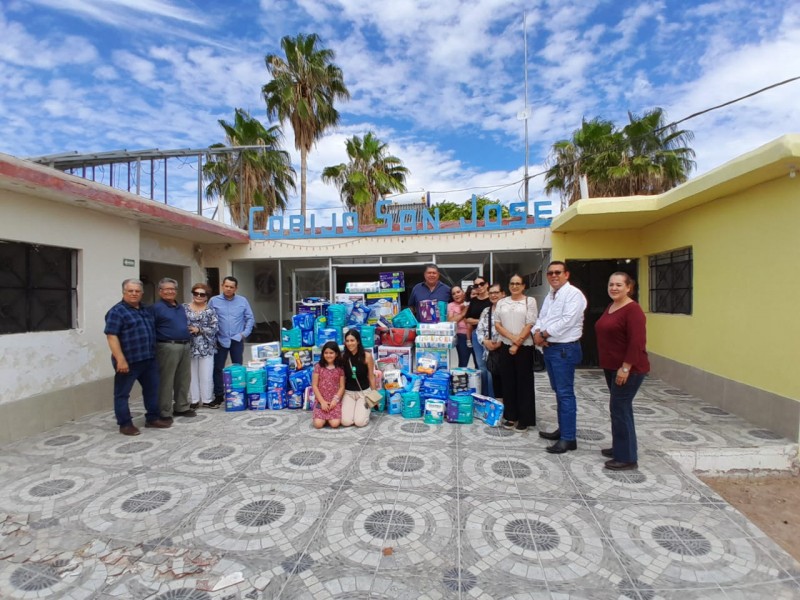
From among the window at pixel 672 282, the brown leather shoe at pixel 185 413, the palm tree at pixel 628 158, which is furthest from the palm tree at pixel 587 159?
the brown leather shoe at pixel 185 413

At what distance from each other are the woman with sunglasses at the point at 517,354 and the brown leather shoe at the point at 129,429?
148 inches

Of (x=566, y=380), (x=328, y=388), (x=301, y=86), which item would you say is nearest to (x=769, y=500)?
(x=566, y=380)

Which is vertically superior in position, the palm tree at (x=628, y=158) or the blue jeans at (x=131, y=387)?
the palm tree at (x=628, y=158)

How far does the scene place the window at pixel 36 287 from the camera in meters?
4.16

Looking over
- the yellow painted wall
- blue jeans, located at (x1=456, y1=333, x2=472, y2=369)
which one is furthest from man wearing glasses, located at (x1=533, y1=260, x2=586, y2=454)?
the yellow painted wall

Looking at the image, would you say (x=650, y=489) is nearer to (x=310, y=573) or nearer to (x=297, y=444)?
(x=310, y=573)

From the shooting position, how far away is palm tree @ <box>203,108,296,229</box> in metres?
14.3

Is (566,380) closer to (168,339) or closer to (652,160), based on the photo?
(168,339)

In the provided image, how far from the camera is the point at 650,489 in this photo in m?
2.87

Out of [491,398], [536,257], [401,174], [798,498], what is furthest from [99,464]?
[401,174]

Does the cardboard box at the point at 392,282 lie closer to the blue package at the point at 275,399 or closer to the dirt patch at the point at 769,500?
the blue package at the point at 275,399

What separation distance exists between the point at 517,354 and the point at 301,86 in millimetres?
13684

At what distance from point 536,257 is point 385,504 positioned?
19.8 ft

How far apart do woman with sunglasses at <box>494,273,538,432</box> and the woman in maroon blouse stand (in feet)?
2.58
